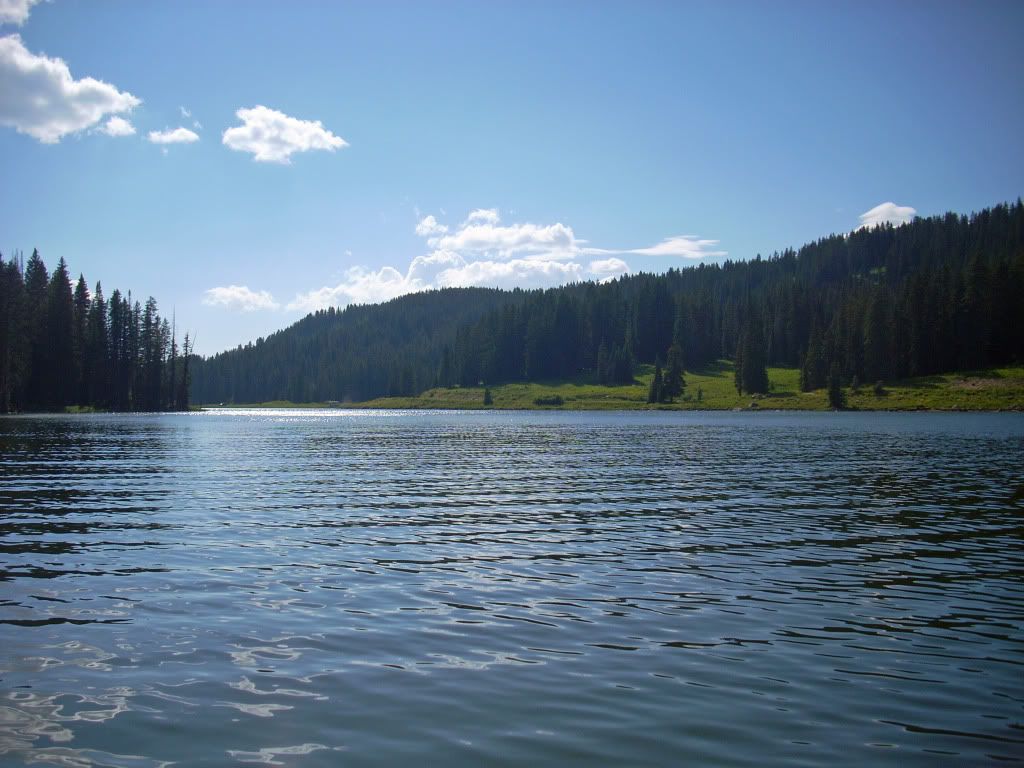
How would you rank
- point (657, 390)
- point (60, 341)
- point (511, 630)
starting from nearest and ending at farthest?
point (511, 630) < point (60, 341) < point (657, 390)

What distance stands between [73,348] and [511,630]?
17413cm

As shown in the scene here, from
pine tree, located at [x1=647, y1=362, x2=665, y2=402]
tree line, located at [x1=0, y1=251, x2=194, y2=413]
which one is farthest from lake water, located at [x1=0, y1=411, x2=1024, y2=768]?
pine tree, located at [x1=647, y1=362, x2=665, y2=402]

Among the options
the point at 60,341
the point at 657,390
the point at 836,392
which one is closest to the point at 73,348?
the point at 60,341

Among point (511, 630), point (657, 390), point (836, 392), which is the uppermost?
point (657, 390)

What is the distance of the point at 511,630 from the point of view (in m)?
13.5

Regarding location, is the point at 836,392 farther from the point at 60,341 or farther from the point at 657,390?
the point at 60,341

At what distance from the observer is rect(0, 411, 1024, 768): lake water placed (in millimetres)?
9219

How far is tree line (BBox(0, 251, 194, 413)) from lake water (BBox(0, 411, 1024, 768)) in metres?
139

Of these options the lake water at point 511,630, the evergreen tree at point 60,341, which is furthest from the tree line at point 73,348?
the lake water at point 511,630

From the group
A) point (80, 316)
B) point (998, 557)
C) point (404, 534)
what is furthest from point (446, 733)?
point (80, 316)

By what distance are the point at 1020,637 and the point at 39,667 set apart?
16.1 m

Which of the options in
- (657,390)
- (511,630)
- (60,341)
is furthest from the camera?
(657,390)

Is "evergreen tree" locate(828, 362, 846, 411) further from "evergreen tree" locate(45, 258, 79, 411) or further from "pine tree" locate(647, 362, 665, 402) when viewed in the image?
"evergreen tree" locate(45, 258, 79, 411)

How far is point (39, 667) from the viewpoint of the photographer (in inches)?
456
